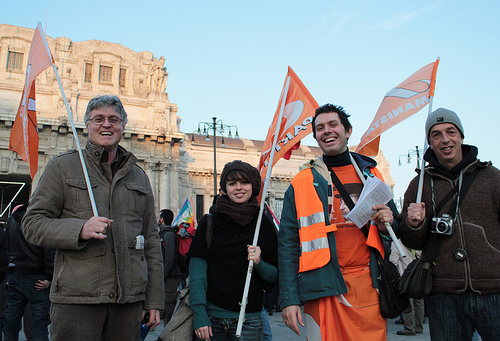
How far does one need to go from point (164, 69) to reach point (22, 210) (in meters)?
26.3

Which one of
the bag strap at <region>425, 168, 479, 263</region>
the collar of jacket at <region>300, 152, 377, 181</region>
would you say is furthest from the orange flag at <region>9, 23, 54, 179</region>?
the bag strap at <region>425, 168, 479, 263</region>

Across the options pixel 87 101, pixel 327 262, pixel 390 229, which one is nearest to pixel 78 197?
pixel 327 262

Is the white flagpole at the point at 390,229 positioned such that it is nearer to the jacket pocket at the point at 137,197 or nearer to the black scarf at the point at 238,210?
the black scarf at the point at 238,210

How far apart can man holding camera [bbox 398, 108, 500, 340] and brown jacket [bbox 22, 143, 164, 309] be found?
1.83 meters

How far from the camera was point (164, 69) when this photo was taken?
3070cm

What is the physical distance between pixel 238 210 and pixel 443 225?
4.61ft

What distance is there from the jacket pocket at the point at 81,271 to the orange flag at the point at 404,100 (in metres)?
2.51

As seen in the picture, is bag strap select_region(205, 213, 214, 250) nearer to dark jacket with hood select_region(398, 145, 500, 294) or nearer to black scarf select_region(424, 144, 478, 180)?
dark jacket with hood select_region(398, 145, 500, 294)

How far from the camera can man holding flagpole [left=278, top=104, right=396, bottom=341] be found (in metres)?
2.70

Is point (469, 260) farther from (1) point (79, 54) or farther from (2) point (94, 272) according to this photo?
(1) point (79, 54)

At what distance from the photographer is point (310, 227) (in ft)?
9.26

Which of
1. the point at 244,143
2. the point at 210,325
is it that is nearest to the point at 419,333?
the point at 210,325

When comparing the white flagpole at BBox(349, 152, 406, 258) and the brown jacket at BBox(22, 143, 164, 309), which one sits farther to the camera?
the white flagpole at BBox(349, 152, 406, 258)

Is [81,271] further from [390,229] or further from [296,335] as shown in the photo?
[296,335]
